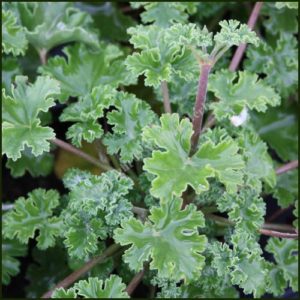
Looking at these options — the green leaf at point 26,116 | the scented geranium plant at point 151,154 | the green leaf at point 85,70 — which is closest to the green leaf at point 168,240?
the scented geranium plant at point 151,154

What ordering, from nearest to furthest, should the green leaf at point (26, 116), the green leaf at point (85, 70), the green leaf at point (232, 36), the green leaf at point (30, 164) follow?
the green leaf at point (232, 36), the green leaf at point (26, 116), the green leaf at point (85, 70), the green leaf at point (30, 164)

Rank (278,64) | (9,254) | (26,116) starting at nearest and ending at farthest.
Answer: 1. (26,116)
2. (9,254)
3. (278,64)

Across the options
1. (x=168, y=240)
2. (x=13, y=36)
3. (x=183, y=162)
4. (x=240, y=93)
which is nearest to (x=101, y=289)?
(x=168, y=240)

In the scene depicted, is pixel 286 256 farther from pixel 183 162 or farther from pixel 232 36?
pixel 232 36

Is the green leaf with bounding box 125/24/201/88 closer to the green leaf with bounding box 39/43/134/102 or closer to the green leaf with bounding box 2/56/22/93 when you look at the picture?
the green leaf with bounding box 39/43/134/102

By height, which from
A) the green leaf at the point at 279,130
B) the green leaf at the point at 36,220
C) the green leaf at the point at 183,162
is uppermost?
the green leaf at the point at 183,162

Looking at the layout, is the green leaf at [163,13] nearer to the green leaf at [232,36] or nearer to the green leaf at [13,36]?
the green leaf at [13,36]

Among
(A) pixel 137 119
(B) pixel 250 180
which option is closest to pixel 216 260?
(B) pixel 250 180
